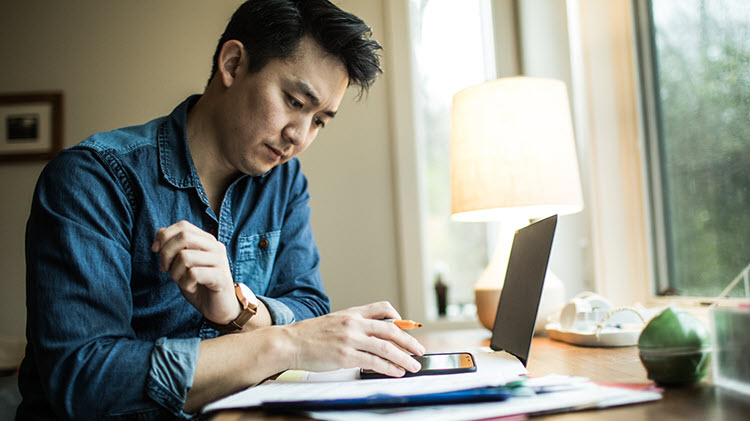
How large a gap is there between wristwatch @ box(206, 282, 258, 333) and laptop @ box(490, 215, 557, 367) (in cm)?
46

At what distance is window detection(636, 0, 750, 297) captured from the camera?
4.54ft

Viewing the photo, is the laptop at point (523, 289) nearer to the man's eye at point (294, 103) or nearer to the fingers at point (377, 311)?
the fingers at point (377, 311)

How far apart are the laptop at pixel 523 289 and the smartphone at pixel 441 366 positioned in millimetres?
93

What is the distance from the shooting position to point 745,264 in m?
1.36

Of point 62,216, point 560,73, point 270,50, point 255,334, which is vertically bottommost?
point 255,334

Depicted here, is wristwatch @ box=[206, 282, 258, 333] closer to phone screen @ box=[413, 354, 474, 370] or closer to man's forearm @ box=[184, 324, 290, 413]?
man's forearm @ box=[184, 324, 290, 413]

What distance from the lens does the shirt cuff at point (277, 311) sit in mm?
1051

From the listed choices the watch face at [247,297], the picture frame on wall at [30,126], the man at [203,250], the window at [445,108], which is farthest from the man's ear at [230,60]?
the picture frame on wall at [30,126]

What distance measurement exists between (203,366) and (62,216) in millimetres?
339

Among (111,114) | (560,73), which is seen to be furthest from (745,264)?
(111,114)

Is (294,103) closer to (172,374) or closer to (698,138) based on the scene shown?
(172,374)

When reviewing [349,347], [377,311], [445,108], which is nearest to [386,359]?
[349,347]

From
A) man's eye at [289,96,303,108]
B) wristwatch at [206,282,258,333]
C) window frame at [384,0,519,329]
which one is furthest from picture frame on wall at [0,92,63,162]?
wristwatch at [206,282,258,333]

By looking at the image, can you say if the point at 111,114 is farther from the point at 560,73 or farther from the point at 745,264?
the point at 745,264
